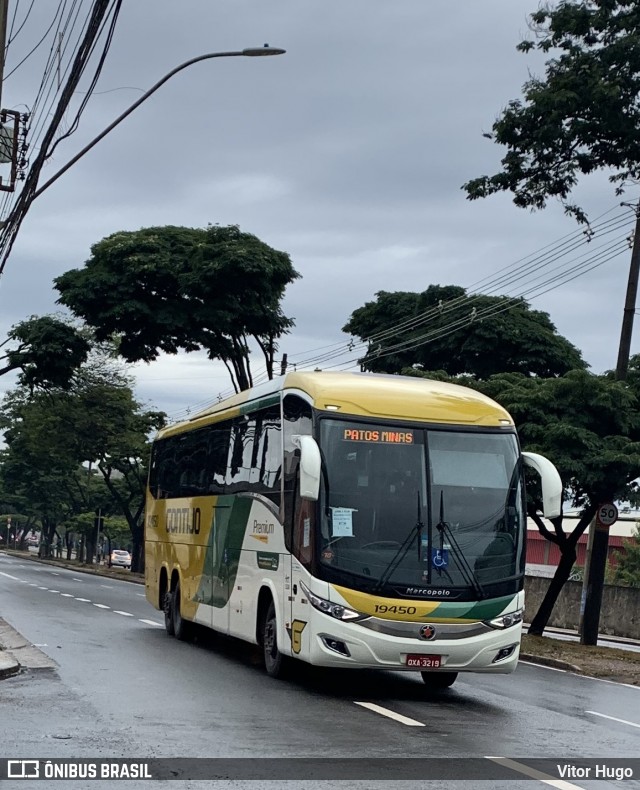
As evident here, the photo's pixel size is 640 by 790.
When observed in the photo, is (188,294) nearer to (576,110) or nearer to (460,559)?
(576,110)

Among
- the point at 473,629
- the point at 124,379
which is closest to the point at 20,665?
the point at 473,629

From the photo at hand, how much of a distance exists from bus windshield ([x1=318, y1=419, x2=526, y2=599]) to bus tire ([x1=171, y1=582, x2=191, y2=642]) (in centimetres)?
727

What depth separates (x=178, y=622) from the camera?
20.5m

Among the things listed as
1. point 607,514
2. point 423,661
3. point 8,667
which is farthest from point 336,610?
point 607,514

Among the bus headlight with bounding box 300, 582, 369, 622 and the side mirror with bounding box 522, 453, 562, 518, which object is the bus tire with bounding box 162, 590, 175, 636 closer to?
the bus headlight with bounding box 300, 582, 369, 622

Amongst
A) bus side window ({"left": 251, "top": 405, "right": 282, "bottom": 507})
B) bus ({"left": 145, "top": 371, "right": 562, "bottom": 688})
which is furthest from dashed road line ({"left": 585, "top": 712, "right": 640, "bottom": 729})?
bus side window ({"left": 251, "top": 405, "right": 282, "bottom": 507})

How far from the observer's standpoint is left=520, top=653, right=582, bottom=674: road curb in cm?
2075

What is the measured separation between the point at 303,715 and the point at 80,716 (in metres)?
2.06

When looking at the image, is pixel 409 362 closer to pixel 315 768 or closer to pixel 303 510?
pixel 303 510

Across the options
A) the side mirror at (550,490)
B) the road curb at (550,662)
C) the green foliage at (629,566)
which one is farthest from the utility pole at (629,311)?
the green foliage at (629,566)

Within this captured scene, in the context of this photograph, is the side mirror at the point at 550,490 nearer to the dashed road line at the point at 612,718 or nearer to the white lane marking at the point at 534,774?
the dashed road line at the point at 612,718

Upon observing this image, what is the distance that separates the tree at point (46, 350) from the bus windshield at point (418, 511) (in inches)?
1080

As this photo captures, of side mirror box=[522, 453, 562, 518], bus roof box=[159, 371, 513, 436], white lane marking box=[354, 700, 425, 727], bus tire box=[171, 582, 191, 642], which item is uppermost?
bus roof box=[159, 371, 513, 436]

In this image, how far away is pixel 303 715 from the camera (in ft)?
38.5
